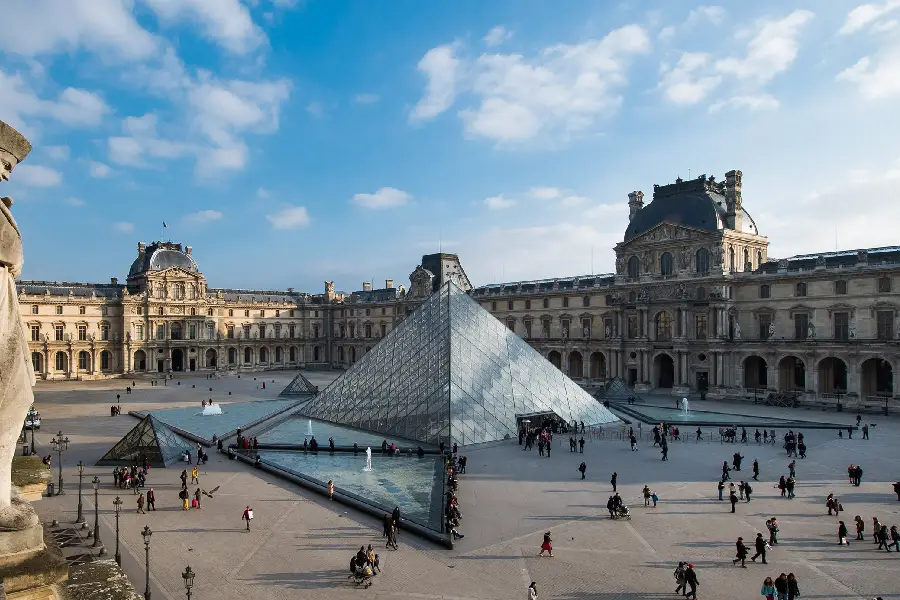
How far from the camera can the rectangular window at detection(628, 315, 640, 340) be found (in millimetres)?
43938

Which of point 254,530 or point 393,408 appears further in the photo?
point 393,408

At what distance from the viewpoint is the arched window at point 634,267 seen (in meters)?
43.9

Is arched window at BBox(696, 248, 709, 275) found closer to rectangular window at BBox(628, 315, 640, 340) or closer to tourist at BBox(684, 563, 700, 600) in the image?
rectangular window at BBox(628, 315, 640, 340)

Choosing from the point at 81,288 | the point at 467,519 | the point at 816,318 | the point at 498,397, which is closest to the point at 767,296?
the point at 816,318

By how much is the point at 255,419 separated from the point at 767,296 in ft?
104

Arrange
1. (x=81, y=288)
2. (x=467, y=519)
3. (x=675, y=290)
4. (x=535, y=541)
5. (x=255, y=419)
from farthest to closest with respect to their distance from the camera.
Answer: (x=81, y=288) → (x=675, y=290) → (x=255, y=419) → (x=467, y=519) → (x=535, y=541)

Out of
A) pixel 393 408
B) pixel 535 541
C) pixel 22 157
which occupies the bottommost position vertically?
pixel 535 541

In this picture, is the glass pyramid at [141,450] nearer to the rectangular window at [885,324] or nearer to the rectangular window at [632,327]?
the rectangular window at [632,327]

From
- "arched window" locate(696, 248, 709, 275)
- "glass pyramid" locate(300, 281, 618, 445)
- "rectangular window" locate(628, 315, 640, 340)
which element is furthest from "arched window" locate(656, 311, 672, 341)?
"glass pyramid" locate(300, 281, 618, 445)

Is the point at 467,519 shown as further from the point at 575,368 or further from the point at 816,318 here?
the point at 575,368

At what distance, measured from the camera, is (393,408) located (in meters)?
26.9

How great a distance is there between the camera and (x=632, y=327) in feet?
145

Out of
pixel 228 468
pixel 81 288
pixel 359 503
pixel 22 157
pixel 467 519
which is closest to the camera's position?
pixel 22 157

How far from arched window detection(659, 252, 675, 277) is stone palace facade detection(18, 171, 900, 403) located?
8 centimetres
